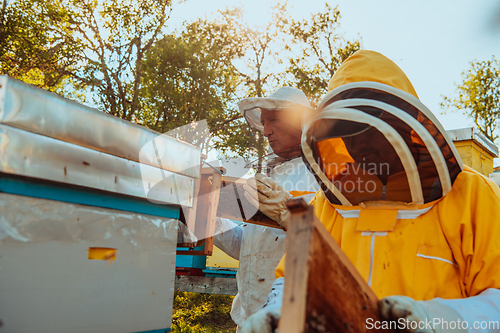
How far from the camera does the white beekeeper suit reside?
2.90 meters

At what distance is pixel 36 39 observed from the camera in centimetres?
971

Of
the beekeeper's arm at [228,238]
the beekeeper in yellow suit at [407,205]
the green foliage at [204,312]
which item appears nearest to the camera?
the beekeeper in yellow suit at [407,205]

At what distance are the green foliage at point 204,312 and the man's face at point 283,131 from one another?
199 inches

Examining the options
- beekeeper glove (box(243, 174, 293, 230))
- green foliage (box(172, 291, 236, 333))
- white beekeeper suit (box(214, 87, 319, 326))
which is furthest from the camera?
green foliage (box(172, 291, 236, 333))

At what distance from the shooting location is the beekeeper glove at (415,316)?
2.61ft

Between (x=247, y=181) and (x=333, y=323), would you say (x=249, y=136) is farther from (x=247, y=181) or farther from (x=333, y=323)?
(x=333, y=323)

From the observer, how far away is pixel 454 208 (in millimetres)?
1157

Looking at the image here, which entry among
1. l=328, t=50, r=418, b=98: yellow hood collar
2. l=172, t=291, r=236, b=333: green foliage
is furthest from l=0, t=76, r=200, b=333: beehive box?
l=172, t=291, r=236, b=333: green foliage

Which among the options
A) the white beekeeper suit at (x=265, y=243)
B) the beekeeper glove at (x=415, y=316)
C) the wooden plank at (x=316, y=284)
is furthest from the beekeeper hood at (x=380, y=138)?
the white beekeeper suit at (x=265, y=243)

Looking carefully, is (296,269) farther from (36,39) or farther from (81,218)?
(36,39)

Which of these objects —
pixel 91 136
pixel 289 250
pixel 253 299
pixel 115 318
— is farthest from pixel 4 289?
pixel 253 299

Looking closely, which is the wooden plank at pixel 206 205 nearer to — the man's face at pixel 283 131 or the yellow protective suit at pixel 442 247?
the man's face at pixel 283 131

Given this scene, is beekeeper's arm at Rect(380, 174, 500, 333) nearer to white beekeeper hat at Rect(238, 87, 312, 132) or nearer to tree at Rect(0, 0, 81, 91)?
white beekeeper hat at Rect(238, 87, 312, 132)

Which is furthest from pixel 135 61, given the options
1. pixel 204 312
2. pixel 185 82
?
pixel 204 312
